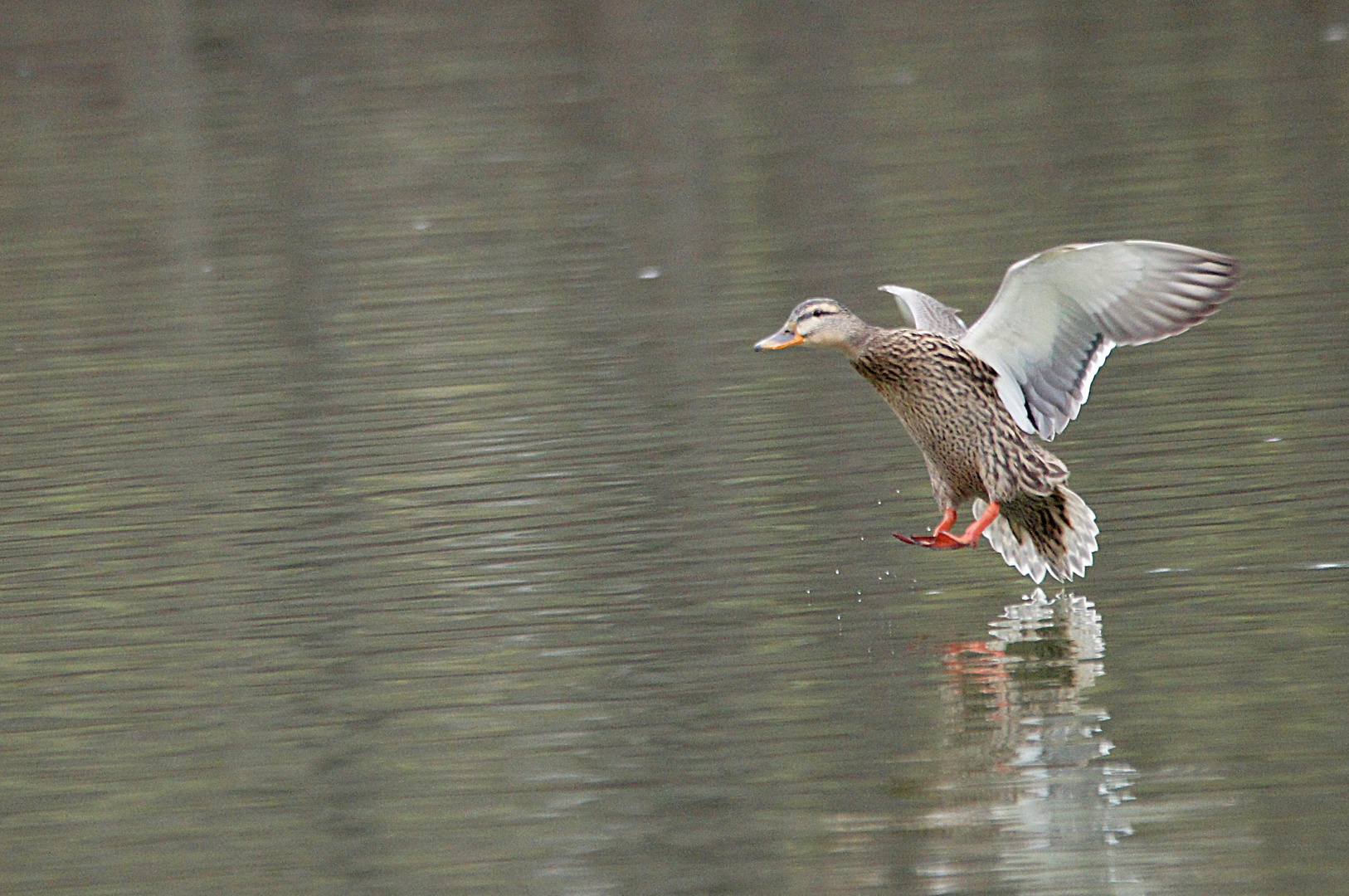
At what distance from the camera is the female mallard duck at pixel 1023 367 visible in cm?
741

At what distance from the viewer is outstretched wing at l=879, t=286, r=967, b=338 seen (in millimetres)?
7992

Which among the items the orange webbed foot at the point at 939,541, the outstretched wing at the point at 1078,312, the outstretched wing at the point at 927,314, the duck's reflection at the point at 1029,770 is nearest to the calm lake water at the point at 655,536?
the duck's reflection at the point at 1029,770

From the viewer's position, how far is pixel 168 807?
593 centimetres

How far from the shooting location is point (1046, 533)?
24.8 feet

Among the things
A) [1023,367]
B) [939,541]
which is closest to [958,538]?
[939,541]

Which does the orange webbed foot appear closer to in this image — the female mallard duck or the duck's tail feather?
the female mallard duck

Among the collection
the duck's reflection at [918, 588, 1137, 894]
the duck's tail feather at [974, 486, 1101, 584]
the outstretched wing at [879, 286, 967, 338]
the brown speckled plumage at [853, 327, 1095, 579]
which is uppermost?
the outstretched wing at [879, 286, 967, 338]

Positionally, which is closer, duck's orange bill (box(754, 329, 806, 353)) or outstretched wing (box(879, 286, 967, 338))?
duck's orange bill (box(754, 329, 806, 353))

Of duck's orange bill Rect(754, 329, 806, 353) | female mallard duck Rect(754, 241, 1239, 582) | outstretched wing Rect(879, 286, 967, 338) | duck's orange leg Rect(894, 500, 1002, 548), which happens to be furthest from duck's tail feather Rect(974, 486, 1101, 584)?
duck's orange bill Rect(754, 329, 806, 353)

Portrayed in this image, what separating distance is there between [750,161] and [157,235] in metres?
4.52

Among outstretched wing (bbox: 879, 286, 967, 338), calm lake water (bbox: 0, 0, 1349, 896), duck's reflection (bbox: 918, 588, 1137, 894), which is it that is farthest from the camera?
outstretched wing (bbox: 879, 286, 967, 338)

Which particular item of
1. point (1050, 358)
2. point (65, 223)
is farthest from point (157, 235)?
point (1050, 358)

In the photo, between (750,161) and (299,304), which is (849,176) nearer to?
(750,161)

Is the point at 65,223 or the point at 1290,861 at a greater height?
the point at 65,223
